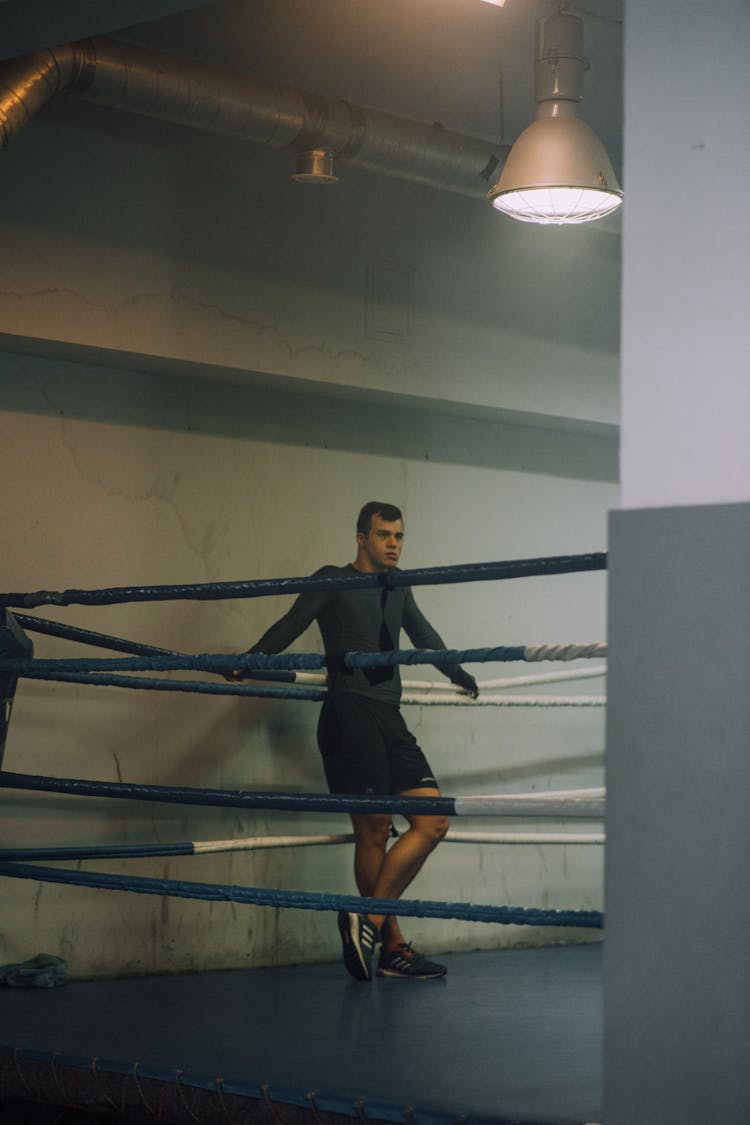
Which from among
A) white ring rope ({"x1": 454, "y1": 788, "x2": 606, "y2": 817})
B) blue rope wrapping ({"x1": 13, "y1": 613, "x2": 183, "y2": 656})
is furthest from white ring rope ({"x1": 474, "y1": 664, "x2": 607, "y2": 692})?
white ring rope ({"x1": 454, "y1": 788, "x2": 606, "y2": 817})

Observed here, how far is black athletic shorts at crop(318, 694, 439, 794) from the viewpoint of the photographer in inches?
205

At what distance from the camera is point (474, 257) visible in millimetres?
5988

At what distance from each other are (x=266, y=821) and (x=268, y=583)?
2.35 meters

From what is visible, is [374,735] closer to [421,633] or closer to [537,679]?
[421,633]

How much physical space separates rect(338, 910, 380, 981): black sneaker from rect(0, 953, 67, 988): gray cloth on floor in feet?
2.94

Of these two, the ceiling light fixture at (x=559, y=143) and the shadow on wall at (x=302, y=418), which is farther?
the shadow on wall at (x=302, y=418)

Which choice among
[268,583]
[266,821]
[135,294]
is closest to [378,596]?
[266,821]

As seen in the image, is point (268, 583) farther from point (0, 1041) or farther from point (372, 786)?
point (372, 786)

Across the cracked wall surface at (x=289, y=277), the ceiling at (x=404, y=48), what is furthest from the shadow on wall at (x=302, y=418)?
the ceiling at (x=404, y=48)

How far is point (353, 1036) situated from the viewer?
3.78 metres

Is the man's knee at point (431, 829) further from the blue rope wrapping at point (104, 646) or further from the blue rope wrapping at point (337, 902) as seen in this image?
the blue rope wrapping at point (337, 902)

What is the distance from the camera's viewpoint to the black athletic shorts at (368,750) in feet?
17.1

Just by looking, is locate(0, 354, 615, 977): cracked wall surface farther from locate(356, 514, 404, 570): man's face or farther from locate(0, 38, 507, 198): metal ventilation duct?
locate(0, 38, 507, 198): metal ventilation duct

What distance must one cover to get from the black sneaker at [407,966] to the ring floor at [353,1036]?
0.06 meters
